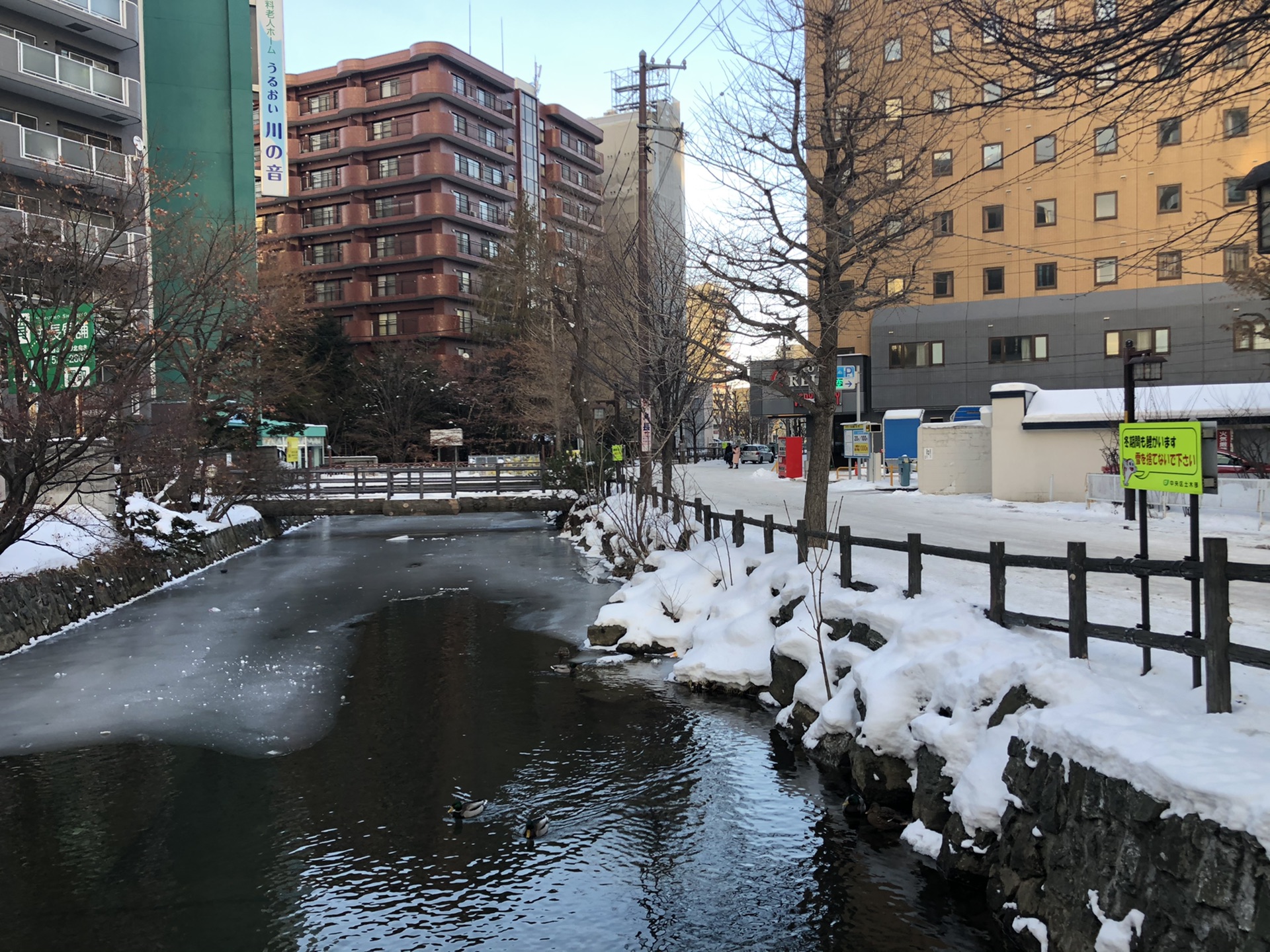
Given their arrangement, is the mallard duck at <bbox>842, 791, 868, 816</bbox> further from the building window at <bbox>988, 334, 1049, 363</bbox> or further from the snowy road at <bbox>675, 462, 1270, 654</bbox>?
the building window at <bbox>988, 334, 1049, 363</bbox>

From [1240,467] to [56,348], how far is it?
25.3 meters

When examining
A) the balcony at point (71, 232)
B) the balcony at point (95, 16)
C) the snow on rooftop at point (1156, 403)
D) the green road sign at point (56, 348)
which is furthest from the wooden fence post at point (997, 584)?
the balcony at point (95, 16)

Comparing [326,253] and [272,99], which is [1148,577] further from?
[326,253]

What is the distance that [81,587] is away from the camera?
54.2ft

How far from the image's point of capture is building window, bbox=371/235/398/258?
65.6 meters

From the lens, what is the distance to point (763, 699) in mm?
10844

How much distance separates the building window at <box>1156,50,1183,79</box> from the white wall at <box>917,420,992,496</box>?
22505 mm

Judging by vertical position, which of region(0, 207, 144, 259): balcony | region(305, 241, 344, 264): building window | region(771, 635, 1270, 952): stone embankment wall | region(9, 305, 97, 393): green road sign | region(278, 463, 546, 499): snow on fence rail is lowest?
region(771, 635, 1270, 952): stone embankment wall

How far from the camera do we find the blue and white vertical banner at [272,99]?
133 feet

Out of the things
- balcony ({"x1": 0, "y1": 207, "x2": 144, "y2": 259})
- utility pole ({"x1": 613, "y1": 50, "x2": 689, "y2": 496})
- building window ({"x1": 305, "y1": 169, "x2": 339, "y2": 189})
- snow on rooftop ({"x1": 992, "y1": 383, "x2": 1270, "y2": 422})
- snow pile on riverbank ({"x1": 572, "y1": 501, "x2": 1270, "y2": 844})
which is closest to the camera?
snow pile on riverbank ({"x1": 572, "y1": 501, "x2": 1270, "y2": 844})

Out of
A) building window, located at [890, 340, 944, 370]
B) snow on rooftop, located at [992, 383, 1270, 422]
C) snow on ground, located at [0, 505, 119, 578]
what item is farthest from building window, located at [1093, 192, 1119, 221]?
snow on ground, located at [0, 505, 119, 578]

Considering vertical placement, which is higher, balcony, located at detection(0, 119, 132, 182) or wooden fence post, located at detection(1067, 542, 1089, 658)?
balcony, located at detection(0, 119, 132, 182)

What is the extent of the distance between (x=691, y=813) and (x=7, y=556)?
1289 cm

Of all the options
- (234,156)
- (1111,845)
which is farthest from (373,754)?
(234,156)
